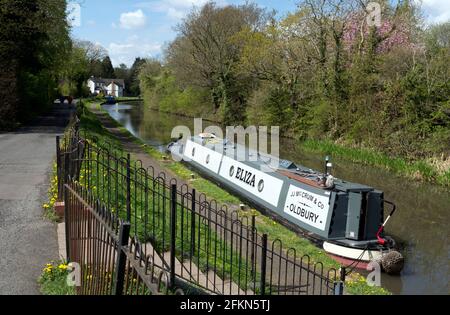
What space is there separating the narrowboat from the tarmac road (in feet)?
18.9

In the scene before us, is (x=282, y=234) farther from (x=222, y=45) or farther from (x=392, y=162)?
(x=222, y=45)

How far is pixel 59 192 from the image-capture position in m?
8.56

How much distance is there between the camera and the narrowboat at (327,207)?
10.3 m

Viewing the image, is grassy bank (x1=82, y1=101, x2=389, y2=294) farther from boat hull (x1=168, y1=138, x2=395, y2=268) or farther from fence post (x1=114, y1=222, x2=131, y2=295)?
fence post (x1=114, y1=222, x2=131, y2=295)

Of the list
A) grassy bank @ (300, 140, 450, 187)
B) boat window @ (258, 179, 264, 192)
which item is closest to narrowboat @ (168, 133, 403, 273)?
boat window @ (258, 179, 264, 192)

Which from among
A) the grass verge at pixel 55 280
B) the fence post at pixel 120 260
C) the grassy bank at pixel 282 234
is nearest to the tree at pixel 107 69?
the grassy bank at pixel 282 234

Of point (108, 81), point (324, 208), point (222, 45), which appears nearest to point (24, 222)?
point (324, 208)

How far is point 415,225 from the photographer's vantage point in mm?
13578

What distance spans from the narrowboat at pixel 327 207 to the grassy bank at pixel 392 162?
462cm

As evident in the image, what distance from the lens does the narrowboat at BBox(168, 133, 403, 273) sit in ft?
33.7

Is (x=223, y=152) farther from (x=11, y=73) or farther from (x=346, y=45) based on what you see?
(x=346, y=45)

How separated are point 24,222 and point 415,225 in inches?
413

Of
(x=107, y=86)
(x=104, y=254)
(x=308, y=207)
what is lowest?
(x=308, y=207)

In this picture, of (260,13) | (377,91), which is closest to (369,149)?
(377,91)
